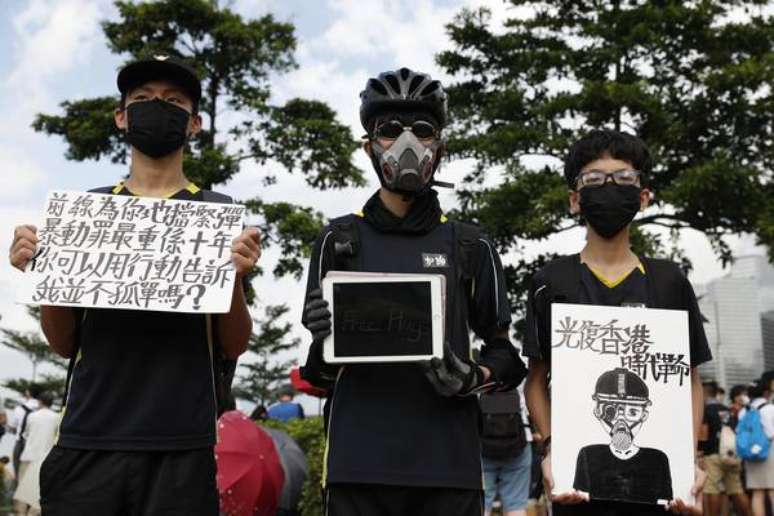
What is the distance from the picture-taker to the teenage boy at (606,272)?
3898 mm

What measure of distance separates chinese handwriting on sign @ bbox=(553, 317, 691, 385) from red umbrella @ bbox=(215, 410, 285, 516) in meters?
4.18

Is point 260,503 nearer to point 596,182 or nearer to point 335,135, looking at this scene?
point 596,182

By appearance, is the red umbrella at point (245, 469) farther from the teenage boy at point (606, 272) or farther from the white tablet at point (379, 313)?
the white tablet at point (379, 313)

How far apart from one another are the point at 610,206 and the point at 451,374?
1326 millimetres

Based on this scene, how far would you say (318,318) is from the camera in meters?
3.17

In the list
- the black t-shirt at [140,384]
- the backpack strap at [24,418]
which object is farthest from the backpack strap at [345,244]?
the backpack strap at [24,418]

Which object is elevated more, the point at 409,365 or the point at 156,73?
the point at 156,73

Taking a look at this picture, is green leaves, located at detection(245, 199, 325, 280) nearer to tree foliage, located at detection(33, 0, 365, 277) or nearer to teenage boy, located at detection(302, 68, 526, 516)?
tree foliage, located at detection(33, 0, 365, 277)

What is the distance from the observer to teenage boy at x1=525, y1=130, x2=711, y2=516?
3.90 m

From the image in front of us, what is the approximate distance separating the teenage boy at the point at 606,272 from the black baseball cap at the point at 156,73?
5.95 feet

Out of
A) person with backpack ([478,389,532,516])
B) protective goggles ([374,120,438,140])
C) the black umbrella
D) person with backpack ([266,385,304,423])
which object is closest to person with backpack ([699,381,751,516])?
person with backpack ([478,389,532,516])

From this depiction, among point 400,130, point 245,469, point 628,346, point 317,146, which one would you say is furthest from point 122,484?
point 317,146

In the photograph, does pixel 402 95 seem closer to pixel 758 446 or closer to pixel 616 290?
pixel 616 290

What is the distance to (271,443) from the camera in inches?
313
